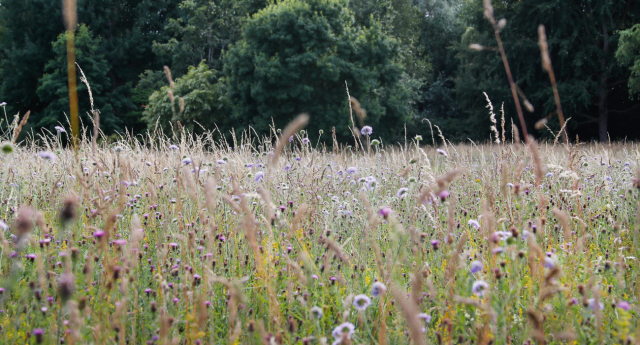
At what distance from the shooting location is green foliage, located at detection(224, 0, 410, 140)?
703 inches

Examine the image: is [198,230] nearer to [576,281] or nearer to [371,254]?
[371,254]

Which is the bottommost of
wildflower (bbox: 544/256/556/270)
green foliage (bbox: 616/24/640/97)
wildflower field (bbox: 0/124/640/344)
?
wildflower field (bbox: 0/124/640/344)

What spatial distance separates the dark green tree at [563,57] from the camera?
19.2 m

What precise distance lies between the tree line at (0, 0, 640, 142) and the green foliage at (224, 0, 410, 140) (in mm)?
60

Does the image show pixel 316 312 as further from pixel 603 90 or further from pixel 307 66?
pixel 603 90

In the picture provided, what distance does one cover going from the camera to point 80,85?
2383 cm

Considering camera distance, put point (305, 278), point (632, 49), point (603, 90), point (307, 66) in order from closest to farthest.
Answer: point (305, 278)
point (632, 49)
point (307, 66)
point (603, 90)

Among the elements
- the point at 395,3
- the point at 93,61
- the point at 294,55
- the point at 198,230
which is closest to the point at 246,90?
the point at 294,55

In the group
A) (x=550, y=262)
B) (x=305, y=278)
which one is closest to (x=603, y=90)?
(x=550, y=262)

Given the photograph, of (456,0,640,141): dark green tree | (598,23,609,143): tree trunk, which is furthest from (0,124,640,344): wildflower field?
(598,23,609,143): tree trunk

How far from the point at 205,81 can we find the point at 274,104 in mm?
3647

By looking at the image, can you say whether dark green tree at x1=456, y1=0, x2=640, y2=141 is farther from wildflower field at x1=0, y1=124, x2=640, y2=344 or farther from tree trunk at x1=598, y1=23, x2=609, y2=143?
→ wildflower field at x1=0, y1=124, x2=640, y2=344

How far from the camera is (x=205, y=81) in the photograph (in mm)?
19938

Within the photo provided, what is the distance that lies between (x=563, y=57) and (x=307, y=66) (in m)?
11.3
